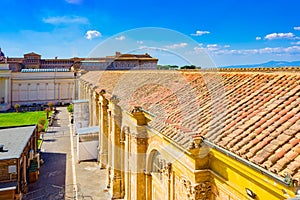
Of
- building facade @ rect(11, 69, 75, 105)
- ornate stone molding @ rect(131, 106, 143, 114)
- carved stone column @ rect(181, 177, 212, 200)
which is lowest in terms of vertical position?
carved stone column @ rect(181, 177, 212, 200)

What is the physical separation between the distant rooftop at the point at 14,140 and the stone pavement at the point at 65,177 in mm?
2833

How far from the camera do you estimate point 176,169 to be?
7160 mm

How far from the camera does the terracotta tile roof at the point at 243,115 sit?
4.44 meters

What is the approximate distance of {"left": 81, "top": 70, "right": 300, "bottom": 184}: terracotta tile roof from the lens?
4.44 metres

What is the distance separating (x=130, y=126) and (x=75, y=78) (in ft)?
163

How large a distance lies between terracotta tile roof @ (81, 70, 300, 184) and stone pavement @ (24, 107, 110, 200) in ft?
29.7

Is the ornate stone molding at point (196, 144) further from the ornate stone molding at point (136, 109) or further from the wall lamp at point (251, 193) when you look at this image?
the ornate stone molding at point (136, 109)

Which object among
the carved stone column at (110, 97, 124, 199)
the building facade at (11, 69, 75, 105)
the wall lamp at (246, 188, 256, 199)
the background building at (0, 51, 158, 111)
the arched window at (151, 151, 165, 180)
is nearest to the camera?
the wall lamp at (246, 188, 256, 199)

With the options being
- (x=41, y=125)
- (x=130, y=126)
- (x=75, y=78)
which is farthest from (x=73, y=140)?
(x=75, y=78)

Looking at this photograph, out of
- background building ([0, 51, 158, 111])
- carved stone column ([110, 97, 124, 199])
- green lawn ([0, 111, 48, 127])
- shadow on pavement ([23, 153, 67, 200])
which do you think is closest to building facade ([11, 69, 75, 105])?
background building ([0, 51, 158, 111])

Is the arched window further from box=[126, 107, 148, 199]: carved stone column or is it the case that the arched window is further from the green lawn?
the green lawn

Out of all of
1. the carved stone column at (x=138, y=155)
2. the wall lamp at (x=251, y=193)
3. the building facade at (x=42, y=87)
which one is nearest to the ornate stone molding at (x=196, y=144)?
the wall lamp at (x=251, y=193)

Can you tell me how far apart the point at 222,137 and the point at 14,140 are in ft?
59.6

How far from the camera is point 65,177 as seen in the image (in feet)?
61.7
